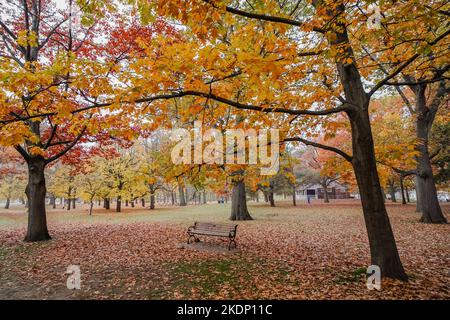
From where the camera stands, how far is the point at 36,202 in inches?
457

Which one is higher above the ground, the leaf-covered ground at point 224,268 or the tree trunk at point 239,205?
the tree trunk at point 239,205

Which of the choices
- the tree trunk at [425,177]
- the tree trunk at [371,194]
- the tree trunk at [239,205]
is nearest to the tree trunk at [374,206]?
the tree trunk at [371,194]

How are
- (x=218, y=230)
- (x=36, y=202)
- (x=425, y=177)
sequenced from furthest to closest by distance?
1. (x=425, y=177)
2. (x=36, y=202)
3. (x=218, y=230)

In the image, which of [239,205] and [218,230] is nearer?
[218,230]

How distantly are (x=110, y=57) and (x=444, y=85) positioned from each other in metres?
17.8

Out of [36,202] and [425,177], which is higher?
[425,177]

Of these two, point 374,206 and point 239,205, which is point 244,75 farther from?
point 239,205

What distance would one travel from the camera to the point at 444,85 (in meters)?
13.5

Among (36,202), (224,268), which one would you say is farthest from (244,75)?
(36,202)

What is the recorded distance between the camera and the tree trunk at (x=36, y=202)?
11.5 metres

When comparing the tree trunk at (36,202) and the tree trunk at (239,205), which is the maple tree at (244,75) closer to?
the tree trunk at (36,202)

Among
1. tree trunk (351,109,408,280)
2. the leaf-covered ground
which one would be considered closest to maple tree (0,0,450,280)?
tree trunk (351,109,408,280)

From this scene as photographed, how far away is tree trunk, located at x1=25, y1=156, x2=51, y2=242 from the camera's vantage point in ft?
37.7
